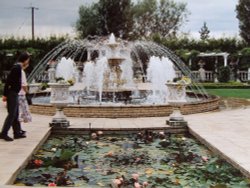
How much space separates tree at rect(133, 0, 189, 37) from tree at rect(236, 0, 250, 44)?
819 centimetres

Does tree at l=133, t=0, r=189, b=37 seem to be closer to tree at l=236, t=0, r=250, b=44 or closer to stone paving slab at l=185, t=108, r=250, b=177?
tree at l=236, t=0, r=250, b=44

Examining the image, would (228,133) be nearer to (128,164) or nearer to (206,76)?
(128,164)

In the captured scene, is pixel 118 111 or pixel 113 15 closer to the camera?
pixel 118 111

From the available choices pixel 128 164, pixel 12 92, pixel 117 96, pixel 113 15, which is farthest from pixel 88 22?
pixel 128 164

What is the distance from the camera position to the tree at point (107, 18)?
42.1 meters

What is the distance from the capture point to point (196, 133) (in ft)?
27.2

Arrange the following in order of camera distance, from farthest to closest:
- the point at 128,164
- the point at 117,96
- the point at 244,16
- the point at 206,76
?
1. the point at 244,16
2. the point at 206,76
3. the point at 117,96
4. the point at 128,164

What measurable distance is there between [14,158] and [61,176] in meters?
0.88

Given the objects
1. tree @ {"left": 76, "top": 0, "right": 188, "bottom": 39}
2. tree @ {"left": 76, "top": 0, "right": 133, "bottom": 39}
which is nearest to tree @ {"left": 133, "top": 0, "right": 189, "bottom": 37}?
tree @ {"left": 76, "top": 0, "right": 188, "bottom": 39}

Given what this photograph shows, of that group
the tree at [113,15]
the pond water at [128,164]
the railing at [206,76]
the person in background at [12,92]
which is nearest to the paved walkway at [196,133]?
the pond water at [128,164]

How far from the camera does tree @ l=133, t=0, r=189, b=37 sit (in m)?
50.2

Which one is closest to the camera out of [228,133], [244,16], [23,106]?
[23,106]

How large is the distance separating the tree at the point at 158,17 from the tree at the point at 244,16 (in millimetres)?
8192

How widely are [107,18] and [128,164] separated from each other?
121ft
